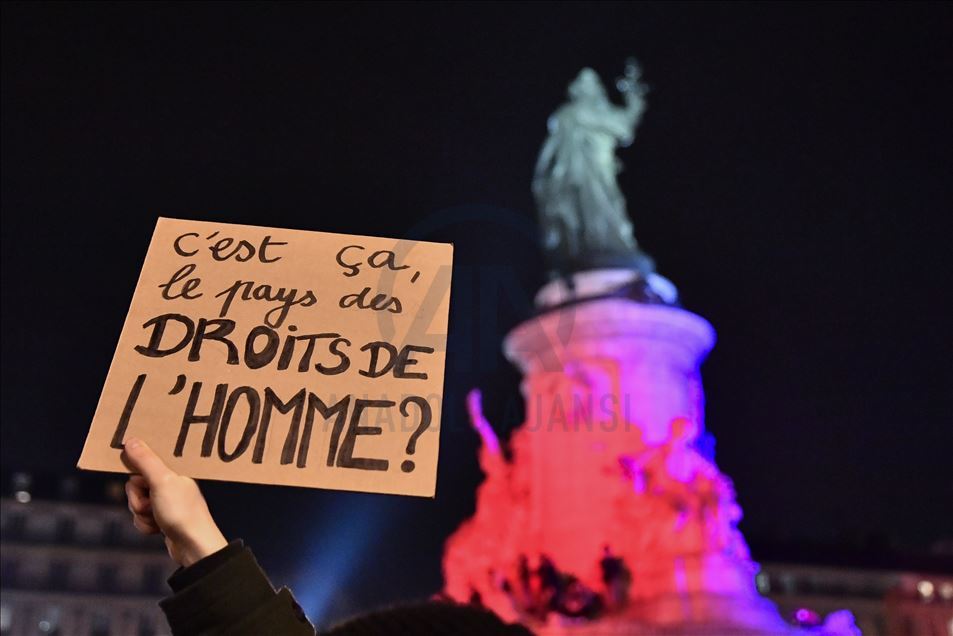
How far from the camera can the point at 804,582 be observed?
115 feet

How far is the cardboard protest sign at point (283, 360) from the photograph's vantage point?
185 centimetres

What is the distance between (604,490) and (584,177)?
5.82m

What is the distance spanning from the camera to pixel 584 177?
16.8 m

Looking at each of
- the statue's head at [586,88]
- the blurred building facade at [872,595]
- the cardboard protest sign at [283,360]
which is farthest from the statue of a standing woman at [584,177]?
the blurred building facade at [872,595]

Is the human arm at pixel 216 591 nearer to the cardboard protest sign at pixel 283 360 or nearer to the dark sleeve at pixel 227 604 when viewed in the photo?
the dark sleeve at pixel 227 604

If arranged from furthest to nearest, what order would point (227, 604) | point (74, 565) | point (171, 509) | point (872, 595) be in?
point (872, 595) → point (74, 565) → point (171, 509) → point (227, 604)

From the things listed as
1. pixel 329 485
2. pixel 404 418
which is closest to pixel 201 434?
pixel 329 485

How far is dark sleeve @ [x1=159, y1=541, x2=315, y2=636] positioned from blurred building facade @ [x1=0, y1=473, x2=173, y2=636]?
33.1 m

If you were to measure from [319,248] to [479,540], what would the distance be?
43.4ft

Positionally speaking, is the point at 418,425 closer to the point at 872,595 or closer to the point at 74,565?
the point at 74,565

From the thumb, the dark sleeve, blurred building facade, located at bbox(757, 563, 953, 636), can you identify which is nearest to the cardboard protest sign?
the thumb

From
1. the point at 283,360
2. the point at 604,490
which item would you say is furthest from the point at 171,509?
the point at 604,490

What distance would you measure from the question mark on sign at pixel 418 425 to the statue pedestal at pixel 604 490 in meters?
10.00

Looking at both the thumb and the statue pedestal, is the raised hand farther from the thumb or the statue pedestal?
the statue pedestal
